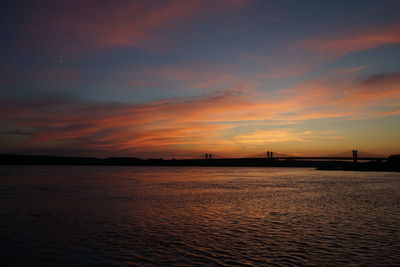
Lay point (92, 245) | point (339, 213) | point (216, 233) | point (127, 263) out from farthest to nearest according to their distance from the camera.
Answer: point (339, 213)
point (216, 233)
point (92, 245)
point (127, 263)

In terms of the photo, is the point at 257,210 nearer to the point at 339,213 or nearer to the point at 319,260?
the point at 339,213

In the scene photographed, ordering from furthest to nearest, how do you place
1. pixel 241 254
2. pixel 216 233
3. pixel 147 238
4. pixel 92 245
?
pixel 216 233 → pixel 147 238 → pixel 92 245 → pixel 241 254

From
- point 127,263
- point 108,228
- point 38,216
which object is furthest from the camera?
point 38,216

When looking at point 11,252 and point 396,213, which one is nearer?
point 11,252

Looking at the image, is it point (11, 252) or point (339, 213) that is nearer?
point (11, 252)

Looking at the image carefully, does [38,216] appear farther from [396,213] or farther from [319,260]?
[396,213]

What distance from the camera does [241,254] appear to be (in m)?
12.6

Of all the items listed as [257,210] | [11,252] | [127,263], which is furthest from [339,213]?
[11,252]

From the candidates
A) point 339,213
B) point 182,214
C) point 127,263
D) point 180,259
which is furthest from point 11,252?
point 339,213

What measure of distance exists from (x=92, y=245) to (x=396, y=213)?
2098cm

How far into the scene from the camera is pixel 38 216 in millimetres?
21641

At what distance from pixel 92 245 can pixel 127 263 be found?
3461 mm

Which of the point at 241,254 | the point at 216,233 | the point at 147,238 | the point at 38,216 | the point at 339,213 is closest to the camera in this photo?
the point at 241,254

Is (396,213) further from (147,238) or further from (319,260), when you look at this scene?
(147,238)
